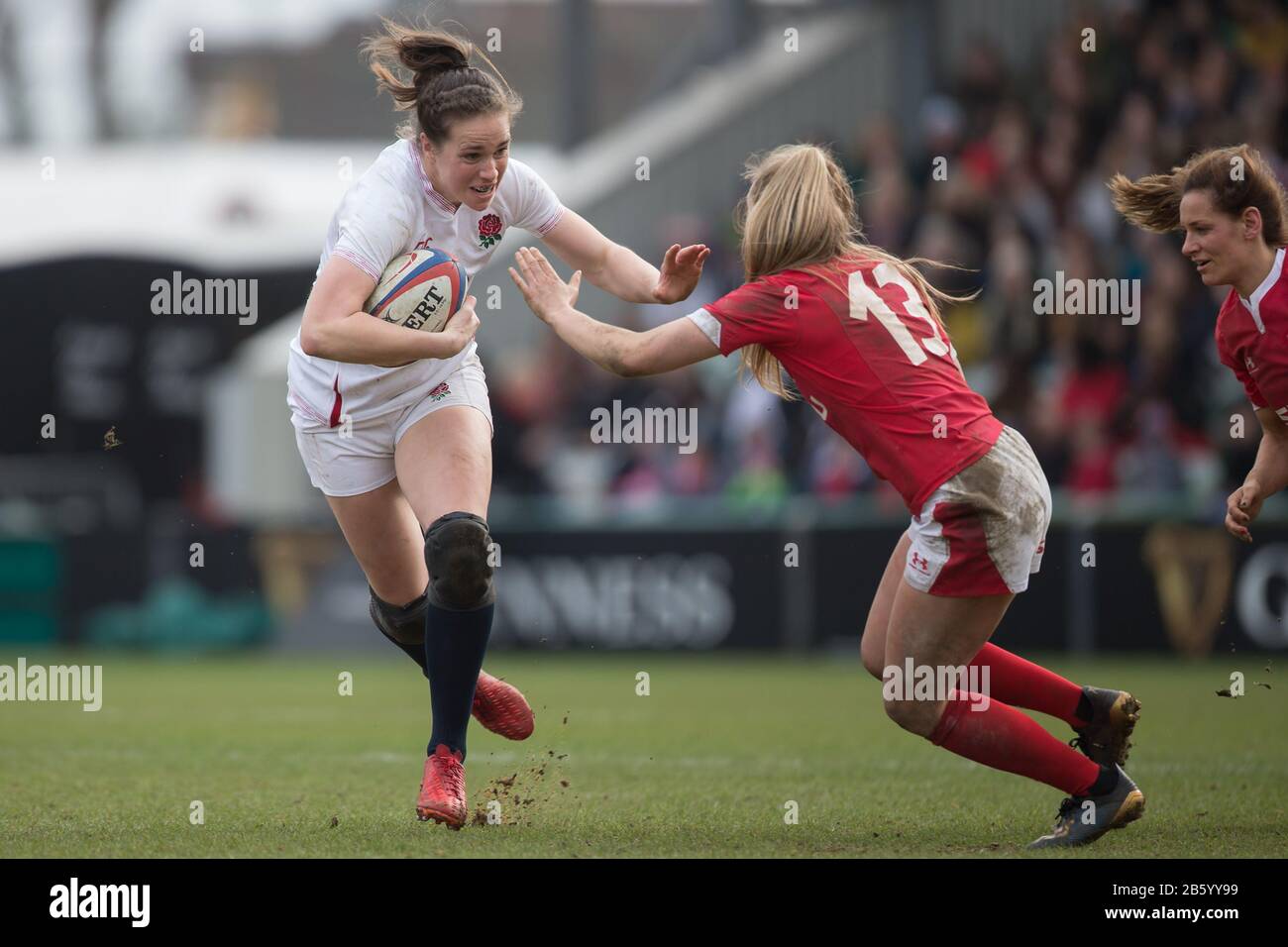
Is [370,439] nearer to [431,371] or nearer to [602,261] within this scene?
[431,371]

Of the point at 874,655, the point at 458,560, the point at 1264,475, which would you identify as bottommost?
the point at 874,655

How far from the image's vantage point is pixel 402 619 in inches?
257

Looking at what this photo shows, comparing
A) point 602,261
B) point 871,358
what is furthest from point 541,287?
point 871,358

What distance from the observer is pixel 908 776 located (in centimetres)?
730

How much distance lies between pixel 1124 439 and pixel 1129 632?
1407 mm

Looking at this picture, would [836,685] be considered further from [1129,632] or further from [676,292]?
[676,292]


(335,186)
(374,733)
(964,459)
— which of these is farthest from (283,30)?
(964,459)

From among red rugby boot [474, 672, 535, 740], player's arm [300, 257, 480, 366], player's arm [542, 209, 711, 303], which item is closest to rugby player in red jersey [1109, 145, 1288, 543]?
player's arm [542, 209, 711, 303]

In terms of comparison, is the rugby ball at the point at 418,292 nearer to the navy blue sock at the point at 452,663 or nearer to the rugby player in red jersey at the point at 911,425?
the rugby player in red jersey at the point at 911,425

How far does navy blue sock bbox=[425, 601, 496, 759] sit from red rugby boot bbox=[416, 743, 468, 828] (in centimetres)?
5

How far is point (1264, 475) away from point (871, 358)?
1810mm

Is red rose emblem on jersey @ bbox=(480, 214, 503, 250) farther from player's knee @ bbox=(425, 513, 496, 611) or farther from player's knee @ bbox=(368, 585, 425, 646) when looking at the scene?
player's knee @ bbox=(368, 585, 425, 646)

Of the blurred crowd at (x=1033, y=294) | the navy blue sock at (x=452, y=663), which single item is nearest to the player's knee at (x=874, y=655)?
the navy blue sock at (x=452, y=663)

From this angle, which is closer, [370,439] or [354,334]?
[354,334]
